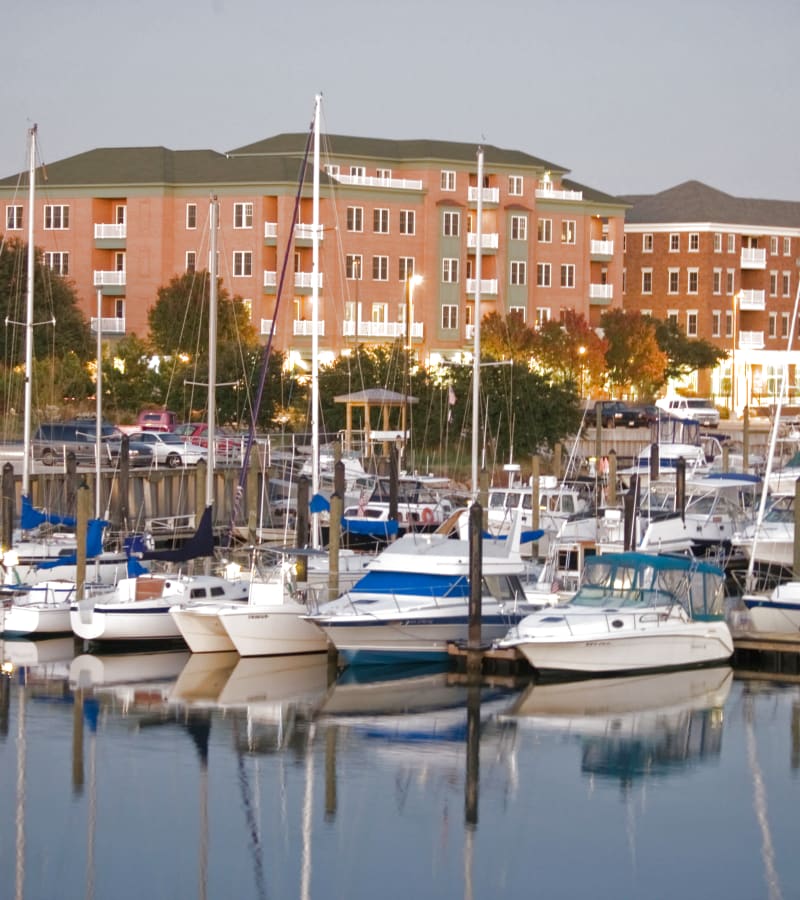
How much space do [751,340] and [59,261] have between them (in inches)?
1941

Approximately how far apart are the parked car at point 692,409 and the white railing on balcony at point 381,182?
17.3 m

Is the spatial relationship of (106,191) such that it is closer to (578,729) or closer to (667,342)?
(667,342)

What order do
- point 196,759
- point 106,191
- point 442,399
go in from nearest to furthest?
1. point 196,759
2. point 442,399
3. point 106,191

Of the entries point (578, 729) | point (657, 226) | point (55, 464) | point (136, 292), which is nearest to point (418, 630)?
point (578, 729)

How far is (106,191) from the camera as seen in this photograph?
9394 cm

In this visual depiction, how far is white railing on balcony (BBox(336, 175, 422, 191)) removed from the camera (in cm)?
9356

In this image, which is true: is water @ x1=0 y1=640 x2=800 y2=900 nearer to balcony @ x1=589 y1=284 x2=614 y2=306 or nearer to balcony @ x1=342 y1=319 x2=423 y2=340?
balcony @ x1=342 y1=319 x2=423 y2=340

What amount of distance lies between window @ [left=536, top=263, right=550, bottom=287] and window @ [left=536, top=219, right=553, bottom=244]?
Result: 1.34 metres

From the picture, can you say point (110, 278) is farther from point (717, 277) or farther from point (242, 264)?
point (717, 277)

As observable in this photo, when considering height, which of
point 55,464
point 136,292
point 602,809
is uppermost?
point 136,292

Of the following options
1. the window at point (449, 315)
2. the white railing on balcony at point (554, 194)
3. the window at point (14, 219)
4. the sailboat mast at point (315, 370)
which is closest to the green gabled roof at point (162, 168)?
the window at point (14, 219)

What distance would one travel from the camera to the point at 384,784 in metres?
26.9

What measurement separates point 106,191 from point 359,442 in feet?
125

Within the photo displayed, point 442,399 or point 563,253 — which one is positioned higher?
point 563,253
